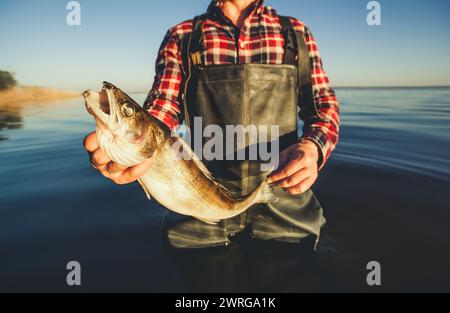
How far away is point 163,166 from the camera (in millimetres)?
2062

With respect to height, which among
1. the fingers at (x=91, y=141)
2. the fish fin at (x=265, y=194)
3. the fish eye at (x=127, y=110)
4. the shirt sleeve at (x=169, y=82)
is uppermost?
the shirt sleeve at (x=169, y=82)

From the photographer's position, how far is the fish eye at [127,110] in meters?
1.84

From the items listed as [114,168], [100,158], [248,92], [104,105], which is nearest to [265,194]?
[248,92]

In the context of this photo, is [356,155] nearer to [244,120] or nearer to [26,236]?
[244,120]

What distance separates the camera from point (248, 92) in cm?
258

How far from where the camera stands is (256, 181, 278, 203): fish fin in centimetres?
237

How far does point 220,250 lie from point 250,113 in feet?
5.62

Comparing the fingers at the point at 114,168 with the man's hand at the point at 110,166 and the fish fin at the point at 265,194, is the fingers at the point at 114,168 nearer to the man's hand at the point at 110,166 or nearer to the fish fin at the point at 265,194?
the man's hand at the point at 110,166

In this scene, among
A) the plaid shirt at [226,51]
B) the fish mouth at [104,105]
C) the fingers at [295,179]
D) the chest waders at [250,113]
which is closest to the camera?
the fish mouth at [104,105]

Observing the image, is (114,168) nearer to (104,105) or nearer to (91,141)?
(91,141)

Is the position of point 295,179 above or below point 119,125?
below

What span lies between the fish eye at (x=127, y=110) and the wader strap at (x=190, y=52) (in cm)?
89

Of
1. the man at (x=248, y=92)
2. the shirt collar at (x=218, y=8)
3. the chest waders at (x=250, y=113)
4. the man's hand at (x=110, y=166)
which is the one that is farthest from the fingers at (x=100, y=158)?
the shirt collar at (x=218, y=8)
